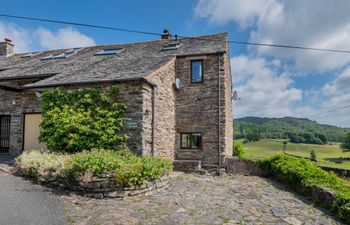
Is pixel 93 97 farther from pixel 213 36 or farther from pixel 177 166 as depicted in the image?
pixel 213 36

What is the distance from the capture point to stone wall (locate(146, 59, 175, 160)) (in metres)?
11.8

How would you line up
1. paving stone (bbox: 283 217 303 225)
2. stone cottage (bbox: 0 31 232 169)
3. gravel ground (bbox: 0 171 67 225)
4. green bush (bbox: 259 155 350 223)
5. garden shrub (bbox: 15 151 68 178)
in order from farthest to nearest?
stone cottage (bbox: 0 31 232 169)
garden shrub (bbox: 15 151 68 178)
green bush (bbox: 259 155 350 223)
paving stone (bbox: 283 217 303 225)
gravel ground (bbox: 0 171 67 225)

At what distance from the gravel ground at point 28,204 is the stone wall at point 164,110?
540 cm

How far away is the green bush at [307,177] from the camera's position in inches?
257

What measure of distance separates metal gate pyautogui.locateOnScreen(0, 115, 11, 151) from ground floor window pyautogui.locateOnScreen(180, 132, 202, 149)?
9981 mm

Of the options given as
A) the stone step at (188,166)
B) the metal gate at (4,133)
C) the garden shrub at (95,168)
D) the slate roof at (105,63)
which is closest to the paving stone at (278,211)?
the garden shrub at (95,168)

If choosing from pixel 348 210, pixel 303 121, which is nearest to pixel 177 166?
pixel 348 210

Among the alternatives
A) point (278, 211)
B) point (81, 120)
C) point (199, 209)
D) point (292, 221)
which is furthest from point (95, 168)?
point (292, 221)

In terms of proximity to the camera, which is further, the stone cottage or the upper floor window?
the upper floor window

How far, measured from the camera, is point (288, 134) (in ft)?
180

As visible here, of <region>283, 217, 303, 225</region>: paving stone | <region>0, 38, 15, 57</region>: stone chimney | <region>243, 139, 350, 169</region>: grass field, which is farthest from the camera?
<region>243, 139, 350, 169</region>: grass field

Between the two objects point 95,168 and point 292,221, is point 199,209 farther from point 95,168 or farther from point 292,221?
point 95,168

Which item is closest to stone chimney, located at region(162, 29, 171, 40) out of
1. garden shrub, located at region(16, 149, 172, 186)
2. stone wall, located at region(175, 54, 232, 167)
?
stone wall, located at region(175, 54, 232, 167)

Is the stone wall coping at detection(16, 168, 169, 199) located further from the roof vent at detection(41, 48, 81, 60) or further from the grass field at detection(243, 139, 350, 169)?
the grass field at detection(243, 139, 350, 169)
